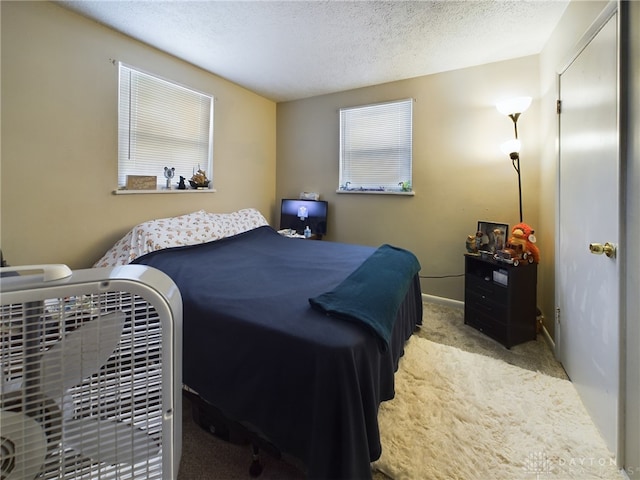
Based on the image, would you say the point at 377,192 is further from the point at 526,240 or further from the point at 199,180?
the point at 199,180

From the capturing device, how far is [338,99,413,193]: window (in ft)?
10.5

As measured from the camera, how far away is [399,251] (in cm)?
236

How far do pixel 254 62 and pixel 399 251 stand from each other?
7.27 ft

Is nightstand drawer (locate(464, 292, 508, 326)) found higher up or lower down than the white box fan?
lower down

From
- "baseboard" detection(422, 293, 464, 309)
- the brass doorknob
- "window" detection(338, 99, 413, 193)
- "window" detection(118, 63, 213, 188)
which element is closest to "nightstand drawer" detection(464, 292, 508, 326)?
"baseboard" detection(422, 293, 464, 309)

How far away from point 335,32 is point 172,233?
203 centimetres

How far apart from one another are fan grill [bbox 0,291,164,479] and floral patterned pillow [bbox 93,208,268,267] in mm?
1814

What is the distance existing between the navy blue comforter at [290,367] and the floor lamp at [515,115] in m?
1.92

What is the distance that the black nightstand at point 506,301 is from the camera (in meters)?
2.21

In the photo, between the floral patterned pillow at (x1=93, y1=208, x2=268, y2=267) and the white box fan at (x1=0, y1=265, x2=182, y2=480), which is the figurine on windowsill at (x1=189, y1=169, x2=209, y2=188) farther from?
the white box fan at (x1=0, y1=265, x2=182, y2=480)

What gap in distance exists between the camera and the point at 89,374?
0.57 metres

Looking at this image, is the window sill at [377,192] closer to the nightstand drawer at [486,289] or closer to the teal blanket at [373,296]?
the nightstand drawer at [486,289]

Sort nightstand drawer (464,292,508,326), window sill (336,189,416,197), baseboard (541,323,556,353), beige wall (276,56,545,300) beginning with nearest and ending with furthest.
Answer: baseboard (541,323,556,353) < nightstand drawer (464,292,508,326) < beige wall (276,56,545,300) < window sill (336,189,416,197)

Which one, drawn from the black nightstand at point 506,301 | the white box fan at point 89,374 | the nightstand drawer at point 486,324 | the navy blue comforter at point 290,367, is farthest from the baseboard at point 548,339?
the white box fan at point 89,374
